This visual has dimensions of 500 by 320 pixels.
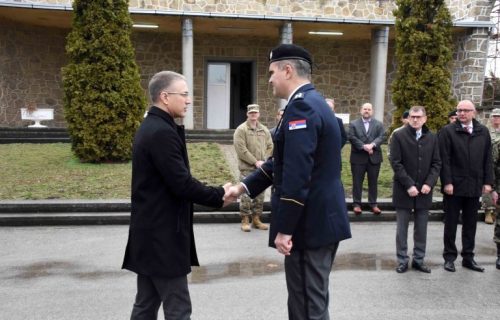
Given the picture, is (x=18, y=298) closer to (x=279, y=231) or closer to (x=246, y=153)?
(x=279, y=231)

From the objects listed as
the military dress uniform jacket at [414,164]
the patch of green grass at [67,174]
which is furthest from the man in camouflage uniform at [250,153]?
the military dress uniform jacket at [414,164]

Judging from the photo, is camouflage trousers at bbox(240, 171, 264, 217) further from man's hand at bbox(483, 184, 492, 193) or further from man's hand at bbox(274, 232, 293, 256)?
man's hand at bbox(274, 232, 293, 256)

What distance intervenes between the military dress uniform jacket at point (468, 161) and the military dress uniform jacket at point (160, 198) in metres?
3.91

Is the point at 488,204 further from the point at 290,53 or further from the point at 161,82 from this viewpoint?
the point at 161,82

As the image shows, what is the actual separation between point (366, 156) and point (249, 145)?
2.20 meters

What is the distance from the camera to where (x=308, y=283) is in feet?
10.1

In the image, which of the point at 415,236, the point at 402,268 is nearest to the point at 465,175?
the point at 415,236

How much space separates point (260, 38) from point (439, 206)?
36.9 ft

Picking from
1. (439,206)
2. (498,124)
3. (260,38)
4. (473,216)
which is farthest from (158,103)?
(260,38)

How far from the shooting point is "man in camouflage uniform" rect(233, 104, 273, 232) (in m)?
7.81

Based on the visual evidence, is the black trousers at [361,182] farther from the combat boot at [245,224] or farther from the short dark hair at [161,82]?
the short dark hair at [161,82]

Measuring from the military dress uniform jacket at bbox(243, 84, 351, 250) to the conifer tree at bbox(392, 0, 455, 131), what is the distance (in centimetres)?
876

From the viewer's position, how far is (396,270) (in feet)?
19.0

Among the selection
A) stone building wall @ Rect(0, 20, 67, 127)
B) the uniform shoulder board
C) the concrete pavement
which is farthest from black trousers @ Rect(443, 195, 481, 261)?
stone building wall @ Rect(0, 20, 67, 127)
